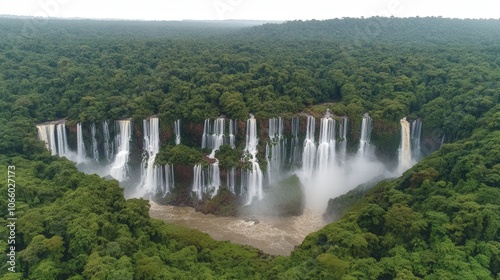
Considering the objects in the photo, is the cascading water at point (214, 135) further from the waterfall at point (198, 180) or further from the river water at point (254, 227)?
the river water at point (254, 227)

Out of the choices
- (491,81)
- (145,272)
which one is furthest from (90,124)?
(491,81)

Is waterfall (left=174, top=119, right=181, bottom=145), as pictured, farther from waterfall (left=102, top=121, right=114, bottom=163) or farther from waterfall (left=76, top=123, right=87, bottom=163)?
waterfall (left=76, top=123, right=87, bottom=163)

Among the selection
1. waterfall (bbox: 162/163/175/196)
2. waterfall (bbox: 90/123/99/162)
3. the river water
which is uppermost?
waterfall (bbox: 90/123/99/162)

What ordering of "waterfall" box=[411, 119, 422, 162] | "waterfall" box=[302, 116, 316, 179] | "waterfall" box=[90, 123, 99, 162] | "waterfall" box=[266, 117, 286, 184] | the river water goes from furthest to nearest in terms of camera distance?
"waterfall" box=[411, 119, 422, 162] < "waterfall" box=[90, 123, 99, 162] < "waterfall" box=[302, 116, 316, 179] < "waterfall" box=[266, 117, 286, 184] < the river water

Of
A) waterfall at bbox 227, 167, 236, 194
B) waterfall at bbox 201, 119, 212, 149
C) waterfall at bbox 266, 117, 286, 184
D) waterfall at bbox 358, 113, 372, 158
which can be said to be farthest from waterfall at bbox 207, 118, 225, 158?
waterfall at bbox 358, 113, 372, 158

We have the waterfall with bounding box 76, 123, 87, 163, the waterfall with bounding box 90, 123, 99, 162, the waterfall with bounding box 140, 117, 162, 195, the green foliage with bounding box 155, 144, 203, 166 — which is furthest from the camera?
the waterfall with bounding box 90, 123, 99, 162

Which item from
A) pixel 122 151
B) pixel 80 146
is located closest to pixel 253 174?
pixel 122 151
